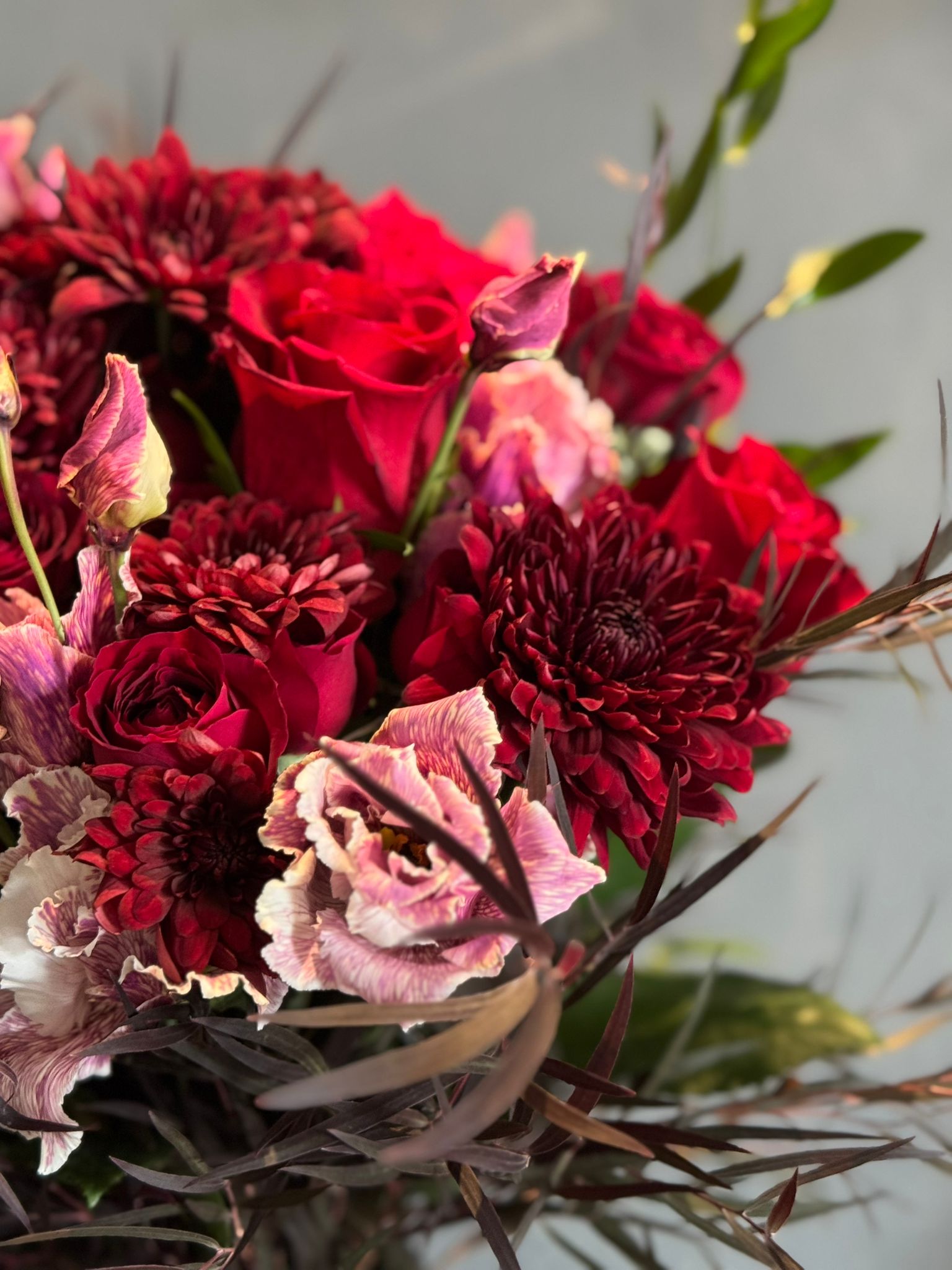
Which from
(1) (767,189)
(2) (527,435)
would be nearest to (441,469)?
(2) (527,435)

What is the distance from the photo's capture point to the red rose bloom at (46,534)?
29cm

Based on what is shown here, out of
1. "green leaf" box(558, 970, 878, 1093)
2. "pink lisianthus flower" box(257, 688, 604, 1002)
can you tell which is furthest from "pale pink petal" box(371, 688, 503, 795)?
"green leaf" box(558, 970, 878, 1093)

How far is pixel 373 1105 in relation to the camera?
254 millimetres

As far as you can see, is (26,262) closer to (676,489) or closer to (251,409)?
(251,409)

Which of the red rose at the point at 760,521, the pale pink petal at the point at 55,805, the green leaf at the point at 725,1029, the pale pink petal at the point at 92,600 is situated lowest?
the green leaf at the point at 725,1029

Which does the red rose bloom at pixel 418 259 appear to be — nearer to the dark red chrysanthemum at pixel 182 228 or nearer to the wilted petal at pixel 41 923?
the dark red chrysanthemum at pixel 182 228

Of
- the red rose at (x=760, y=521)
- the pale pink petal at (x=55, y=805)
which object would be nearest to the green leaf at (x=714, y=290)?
the red rose at (x=760, y=521)

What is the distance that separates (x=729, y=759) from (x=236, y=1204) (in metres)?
0.18

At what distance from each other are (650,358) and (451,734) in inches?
9.4

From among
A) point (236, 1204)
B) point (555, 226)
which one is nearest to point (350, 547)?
point (236, 1204)

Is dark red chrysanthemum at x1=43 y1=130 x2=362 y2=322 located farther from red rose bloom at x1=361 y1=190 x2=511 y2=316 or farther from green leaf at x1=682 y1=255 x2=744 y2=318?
green leaf at x1=682 y1=255 x2=744 y2=318

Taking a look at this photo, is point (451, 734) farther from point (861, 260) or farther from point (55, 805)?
point (861, 260)

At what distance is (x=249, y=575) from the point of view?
26 centimetres

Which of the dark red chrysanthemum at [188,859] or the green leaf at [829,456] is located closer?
the dark red chrysanthemum at [188,859]
